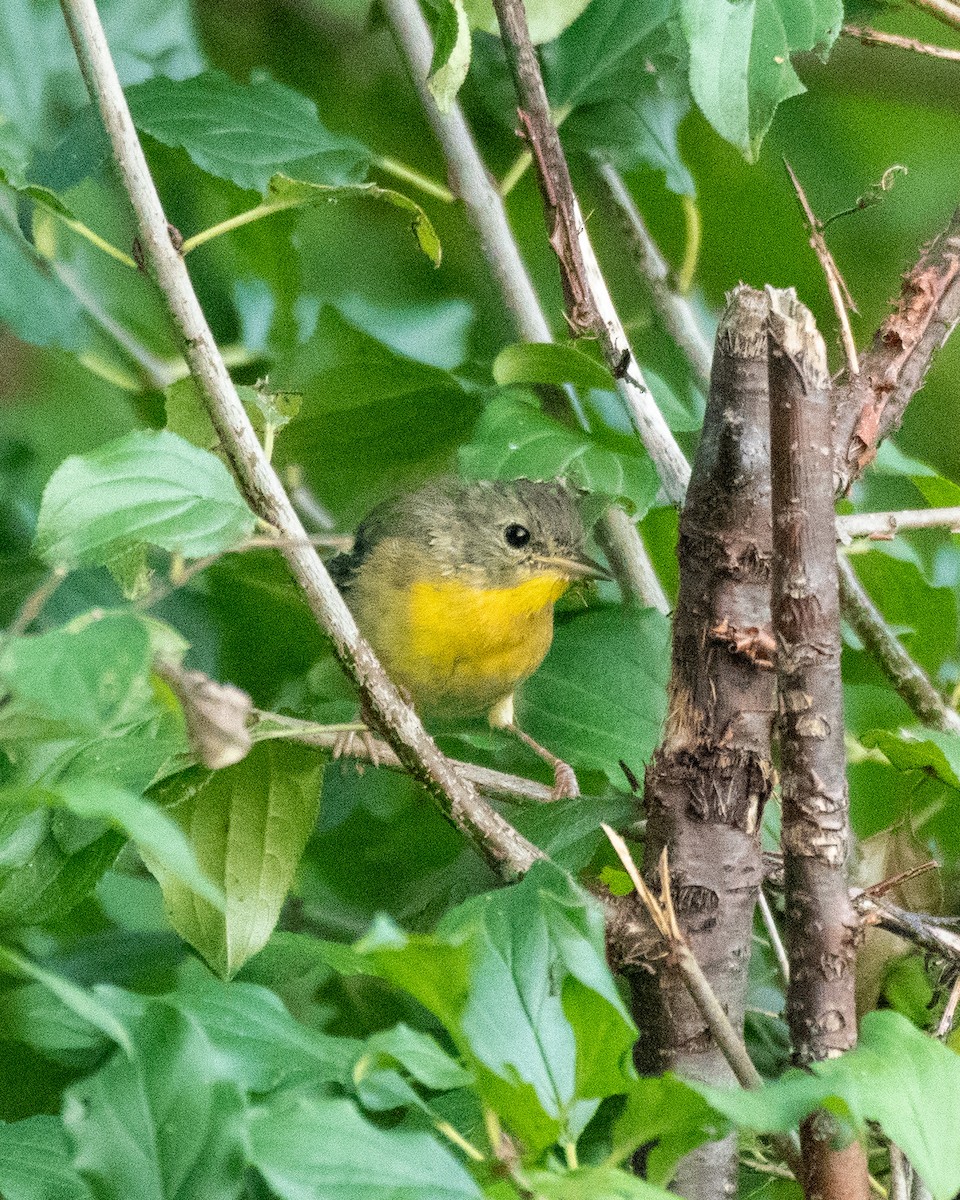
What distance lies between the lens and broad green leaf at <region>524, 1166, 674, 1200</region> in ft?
2.23

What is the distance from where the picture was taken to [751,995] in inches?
69.3

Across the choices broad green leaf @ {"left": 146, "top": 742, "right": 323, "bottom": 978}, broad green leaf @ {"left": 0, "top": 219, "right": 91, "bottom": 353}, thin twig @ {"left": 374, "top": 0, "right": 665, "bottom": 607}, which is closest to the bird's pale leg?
thin twig @ {"left": 374, "top": 0, "right": 665, "bottom": 607}

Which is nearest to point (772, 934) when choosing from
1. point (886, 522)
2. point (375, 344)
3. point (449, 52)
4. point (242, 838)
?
point (886, 522)

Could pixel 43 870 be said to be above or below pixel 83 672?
below

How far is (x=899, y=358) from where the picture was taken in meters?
1.35

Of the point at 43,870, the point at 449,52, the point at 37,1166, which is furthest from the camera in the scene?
the point at 449,52

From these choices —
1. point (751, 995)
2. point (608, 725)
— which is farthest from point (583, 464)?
point (751, 995)

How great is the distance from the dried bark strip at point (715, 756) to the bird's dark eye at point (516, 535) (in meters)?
1.38

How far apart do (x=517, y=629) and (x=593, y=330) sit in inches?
41.4

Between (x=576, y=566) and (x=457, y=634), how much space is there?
9.9 inches

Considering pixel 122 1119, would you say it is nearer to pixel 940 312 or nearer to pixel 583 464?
pixel 583 464

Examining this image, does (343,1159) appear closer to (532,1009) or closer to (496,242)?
(532,1009)

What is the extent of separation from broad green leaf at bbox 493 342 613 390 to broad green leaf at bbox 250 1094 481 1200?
→ 972 mm

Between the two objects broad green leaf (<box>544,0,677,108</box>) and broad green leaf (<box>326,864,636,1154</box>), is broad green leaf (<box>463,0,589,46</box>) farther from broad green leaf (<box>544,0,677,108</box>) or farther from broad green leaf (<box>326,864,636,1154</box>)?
broad green leaf (<box>326,864,636,1154</box>)
